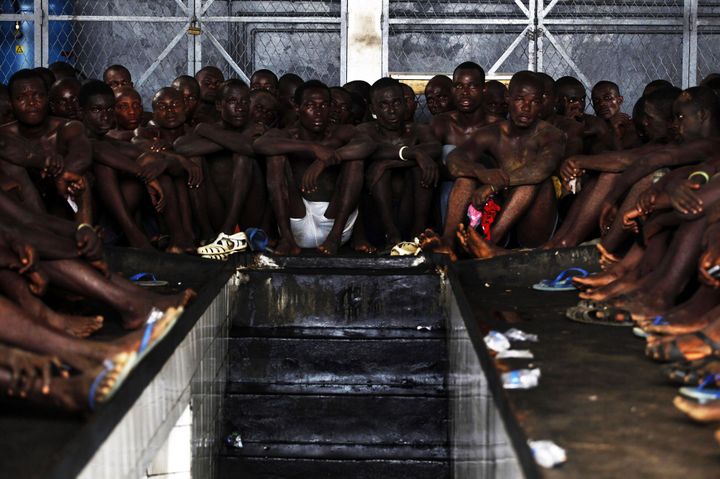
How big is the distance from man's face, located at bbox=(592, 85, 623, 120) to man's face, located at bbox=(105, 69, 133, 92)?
3.16 metres

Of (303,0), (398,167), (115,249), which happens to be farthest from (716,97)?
(303,0)

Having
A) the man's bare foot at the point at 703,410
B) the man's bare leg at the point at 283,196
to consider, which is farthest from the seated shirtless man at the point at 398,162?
the man's bare foot at the point at 703,410

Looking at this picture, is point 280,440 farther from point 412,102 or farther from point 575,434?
point 412,102

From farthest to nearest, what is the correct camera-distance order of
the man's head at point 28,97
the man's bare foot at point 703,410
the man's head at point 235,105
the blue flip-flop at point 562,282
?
the man's head at point 235,105
the man's head at point 28,97
the blue flip-flop at point 562,282
the man's bare foot at point 703,410

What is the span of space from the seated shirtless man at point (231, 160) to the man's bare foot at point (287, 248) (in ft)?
1.20

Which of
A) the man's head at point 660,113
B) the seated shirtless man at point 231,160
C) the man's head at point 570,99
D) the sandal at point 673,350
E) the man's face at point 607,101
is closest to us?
the sandal at point 673,350

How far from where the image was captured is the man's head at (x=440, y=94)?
713 cm

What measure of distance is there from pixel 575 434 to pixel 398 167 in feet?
12.5

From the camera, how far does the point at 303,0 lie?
9602 millimetres

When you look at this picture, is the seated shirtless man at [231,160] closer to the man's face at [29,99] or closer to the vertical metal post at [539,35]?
the man's face at [29,99]

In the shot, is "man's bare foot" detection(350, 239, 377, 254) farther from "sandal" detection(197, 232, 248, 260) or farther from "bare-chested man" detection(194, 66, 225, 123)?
"bare-chested man" detection(194, 66, 225, 123)

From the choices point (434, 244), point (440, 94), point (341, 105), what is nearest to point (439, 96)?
point (440, 94)

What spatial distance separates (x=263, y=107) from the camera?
21.4 ft

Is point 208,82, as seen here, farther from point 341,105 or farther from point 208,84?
point 341,105
